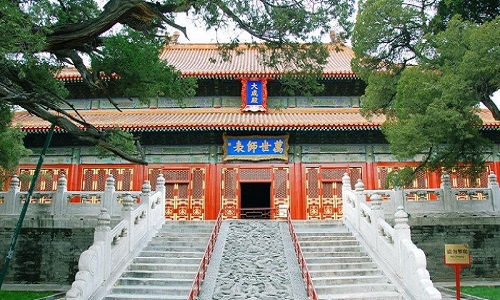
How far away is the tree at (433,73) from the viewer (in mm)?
9617

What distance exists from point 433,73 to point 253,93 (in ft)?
28.2

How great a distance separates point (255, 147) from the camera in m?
16.9

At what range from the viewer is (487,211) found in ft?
42.7

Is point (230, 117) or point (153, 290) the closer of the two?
point (153, 290)

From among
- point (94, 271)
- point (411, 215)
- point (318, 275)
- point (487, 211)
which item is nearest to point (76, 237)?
point (94, 271)

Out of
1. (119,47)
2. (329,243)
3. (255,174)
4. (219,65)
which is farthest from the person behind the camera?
(219,65)

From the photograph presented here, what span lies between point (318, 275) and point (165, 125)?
27.4 feet

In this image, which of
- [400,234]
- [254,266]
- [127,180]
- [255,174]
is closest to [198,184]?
[255,174]

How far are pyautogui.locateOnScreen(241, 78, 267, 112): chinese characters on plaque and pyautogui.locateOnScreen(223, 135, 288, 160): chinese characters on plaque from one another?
1623mm

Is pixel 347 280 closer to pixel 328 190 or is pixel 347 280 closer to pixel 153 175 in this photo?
pixel 328 190

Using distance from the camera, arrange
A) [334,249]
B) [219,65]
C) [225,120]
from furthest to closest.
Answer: [219,65]
[225,120]
[334,249]

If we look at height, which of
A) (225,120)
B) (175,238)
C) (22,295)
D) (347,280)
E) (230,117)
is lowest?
(22,295)

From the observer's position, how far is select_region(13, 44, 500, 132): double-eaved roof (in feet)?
51.0

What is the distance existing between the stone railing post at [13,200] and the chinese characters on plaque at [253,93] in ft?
27.9
